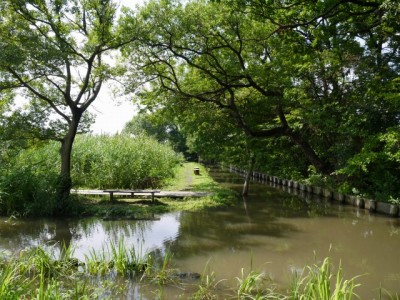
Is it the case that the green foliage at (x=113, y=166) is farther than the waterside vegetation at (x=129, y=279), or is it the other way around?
the green foliage at (x=113, y=166)

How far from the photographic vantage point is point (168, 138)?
6047cm

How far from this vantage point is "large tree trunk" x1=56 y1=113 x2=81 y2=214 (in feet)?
37.4

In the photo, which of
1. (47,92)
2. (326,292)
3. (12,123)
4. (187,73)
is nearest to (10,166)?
(12,123)

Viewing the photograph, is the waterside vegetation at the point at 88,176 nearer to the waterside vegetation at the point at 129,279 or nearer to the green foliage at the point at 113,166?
the green foliage at the point at 113,166

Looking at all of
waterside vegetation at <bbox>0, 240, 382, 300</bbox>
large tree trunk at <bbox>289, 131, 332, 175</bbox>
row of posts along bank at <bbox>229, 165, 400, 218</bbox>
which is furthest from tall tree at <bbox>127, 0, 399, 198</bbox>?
waterside vegetation at <bbox>0, 240, 382, 300</bbox>

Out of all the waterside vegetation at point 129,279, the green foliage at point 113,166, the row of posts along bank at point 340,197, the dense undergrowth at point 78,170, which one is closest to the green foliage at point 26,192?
the dense undergrowth at point 78,170

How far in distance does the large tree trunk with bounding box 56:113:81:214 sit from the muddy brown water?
31.3 inches

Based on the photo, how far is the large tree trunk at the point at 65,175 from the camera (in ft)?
37.4

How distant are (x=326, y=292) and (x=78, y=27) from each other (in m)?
12.6

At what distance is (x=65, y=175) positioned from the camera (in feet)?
38.8

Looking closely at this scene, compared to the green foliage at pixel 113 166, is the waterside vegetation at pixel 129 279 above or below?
below

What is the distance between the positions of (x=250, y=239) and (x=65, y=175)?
654 cm

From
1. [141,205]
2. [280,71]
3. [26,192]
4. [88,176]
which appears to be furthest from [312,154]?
[26,192]

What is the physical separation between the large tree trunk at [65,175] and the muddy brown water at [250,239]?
796mm
